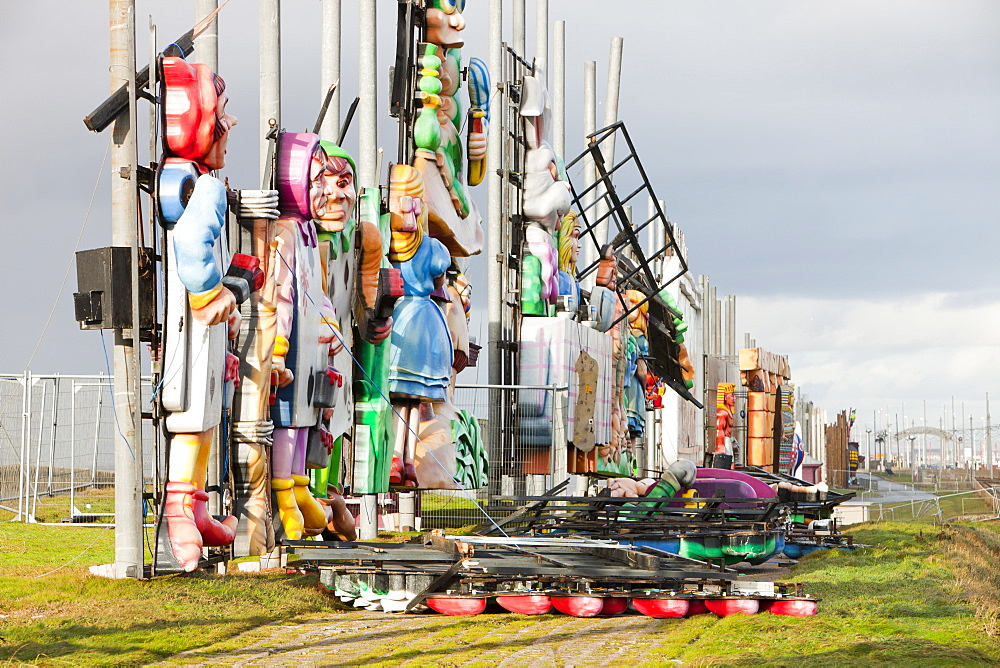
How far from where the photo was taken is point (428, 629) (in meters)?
8.35

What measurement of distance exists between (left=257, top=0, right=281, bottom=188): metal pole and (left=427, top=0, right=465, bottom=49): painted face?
2.25 metres

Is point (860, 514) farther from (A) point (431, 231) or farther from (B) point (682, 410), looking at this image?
(A) point (431, 231)

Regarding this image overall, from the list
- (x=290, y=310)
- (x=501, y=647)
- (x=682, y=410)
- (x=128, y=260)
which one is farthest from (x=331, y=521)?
(x=682, y=410)

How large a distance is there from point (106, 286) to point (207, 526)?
1.86 meters

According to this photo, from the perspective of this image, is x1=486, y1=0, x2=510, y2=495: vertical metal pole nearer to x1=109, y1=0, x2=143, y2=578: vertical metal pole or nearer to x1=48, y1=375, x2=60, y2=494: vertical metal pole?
x1=48, y1=375, x2=60, y2=494: vertical metal pole

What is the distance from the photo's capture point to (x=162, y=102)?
941 centimetres

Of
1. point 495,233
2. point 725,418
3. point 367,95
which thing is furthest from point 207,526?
point 725,418

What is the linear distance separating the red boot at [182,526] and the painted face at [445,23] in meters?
6.31

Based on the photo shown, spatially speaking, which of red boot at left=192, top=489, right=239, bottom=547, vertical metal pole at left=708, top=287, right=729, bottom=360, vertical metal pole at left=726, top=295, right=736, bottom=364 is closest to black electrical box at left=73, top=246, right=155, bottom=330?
red boot at left=192, top=489, right=239, bottom=547

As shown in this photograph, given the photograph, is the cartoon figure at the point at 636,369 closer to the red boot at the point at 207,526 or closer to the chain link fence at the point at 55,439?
the chain link fence at the point at 55,439

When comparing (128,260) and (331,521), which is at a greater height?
(128,260)

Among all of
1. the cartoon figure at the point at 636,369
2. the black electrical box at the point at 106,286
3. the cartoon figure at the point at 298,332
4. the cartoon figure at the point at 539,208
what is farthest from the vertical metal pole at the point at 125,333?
the cartoon figure at the point at 636,369

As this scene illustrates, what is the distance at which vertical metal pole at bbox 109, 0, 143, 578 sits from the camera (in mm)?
9203

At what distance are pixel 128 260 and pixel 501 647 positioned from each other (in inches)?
152
